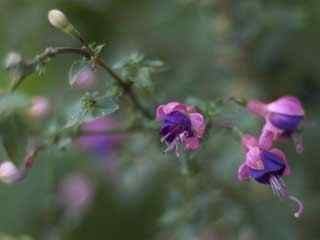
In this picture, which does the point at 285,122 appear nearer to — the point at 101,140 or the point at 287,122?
the point at 287,122

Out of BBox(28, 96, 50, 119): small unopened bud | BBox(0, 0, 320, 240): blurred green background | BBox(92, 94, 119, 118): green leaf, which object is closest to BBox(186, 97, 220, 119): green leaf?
BBox(92, 94, 119, 118): green leaf

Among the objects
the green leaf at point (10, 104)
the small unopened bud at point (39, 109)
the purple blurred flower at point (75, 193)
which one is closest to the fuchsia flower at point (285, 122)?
the green leaf at point (10, 104)

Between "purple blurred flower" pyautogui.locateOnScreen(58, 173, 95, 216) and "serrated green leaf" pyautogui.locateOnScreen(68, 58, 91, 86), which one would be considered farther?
"purple blurred flower" pyautogui.locateOnScreen(58, 173, 95, 216)

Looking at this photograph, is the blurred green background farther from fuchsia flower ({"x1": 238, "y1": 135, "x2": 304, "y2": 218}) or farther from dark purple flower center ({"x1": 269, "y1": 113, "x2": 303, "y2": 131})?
fuchsia flower ({"x1": 238, "y1": 135, "x2": 304, "y2": 218})

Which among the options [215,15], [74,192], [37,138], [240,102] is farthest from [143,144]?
[74,192]

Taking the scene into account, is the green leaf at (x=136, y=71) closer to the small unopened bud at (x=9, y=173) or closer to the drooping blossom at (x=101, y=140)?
the small unopened bud at (x=9, y=173)

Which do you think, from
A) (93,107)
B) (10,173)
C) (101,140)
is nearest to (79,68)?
(93,107)
